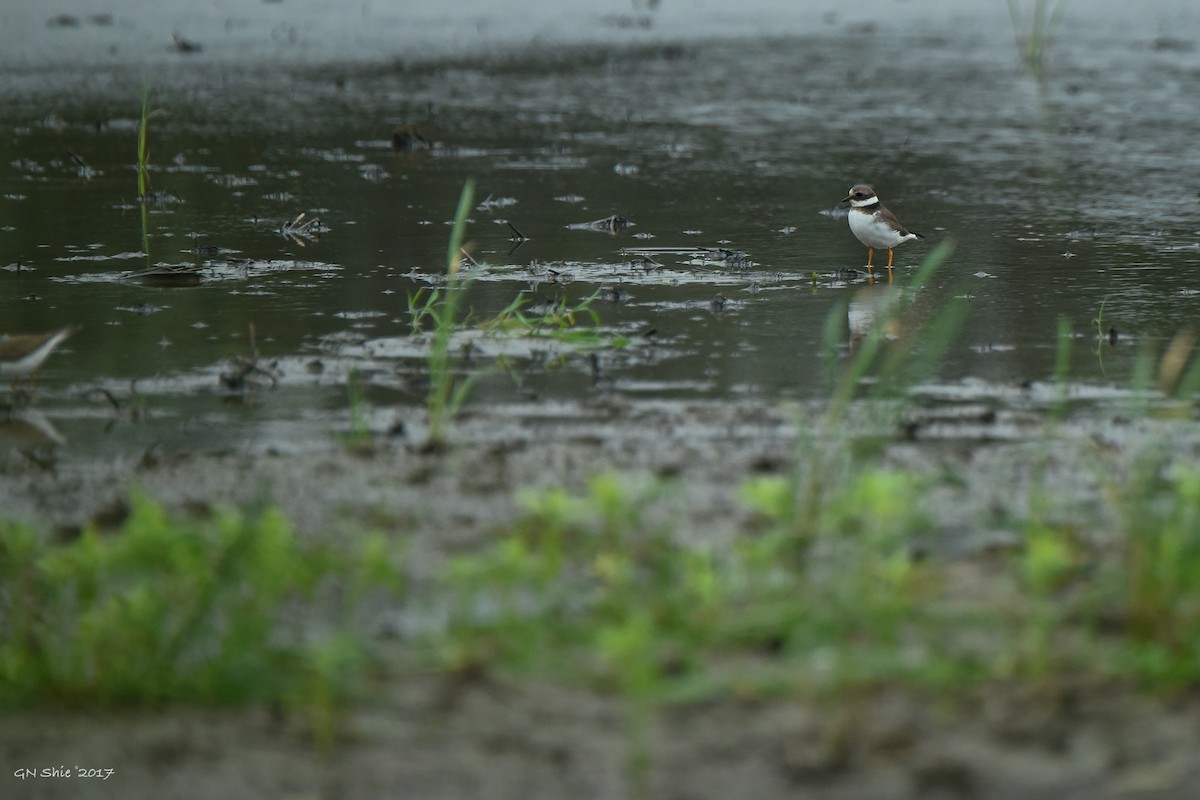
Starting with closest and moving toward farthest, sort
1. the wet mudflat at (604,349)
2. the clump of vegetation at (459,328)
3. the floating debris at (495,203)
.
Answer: the wet mudflat at (604,349), the clump of vegetation at (459,328), the floating debris at (495,203)

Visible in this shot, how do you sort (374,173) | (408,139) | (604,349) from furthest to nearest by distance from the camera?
(408,139) < (374,173) < (604,349)

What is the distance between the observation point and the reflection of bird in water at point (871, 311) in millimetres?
7418

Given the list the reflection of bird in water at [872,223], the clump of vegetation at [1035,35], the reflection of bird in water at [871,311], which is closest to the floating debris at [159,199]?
the reflection of bird in water at [872,223]

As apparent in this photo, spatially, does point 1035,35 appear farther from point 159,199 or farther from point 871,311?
point 871,311

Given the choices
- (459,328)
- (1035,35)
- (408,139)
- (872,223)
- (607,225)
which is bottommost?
(459,328)

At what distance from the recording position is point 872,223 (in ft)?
28.7

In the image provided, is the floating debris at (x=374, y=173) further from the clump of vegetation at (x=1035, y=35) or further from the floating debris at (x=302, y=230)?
the clump of vegetation at (x=1035, y=35)

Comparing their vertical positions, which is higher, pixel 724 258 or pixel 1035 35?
pixel 1035 35

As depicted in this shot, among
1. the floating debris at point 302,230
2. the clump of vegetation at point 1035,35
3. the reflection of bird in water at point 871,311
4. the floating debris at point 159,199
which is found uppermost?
the clump of vegetation at point 1035,35

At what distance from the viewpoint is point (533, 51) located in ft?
66.0

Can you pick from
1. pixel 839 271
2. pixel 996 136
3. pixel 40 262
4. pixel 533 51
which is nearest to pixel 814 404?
pixel 839 271

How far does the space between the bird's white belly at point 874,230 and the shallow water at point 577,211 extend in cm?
23

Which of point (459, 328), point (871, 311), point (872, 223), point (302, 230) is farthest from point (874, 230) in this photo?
point (302, 230)

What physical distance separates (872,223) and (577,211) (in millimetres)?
2530
